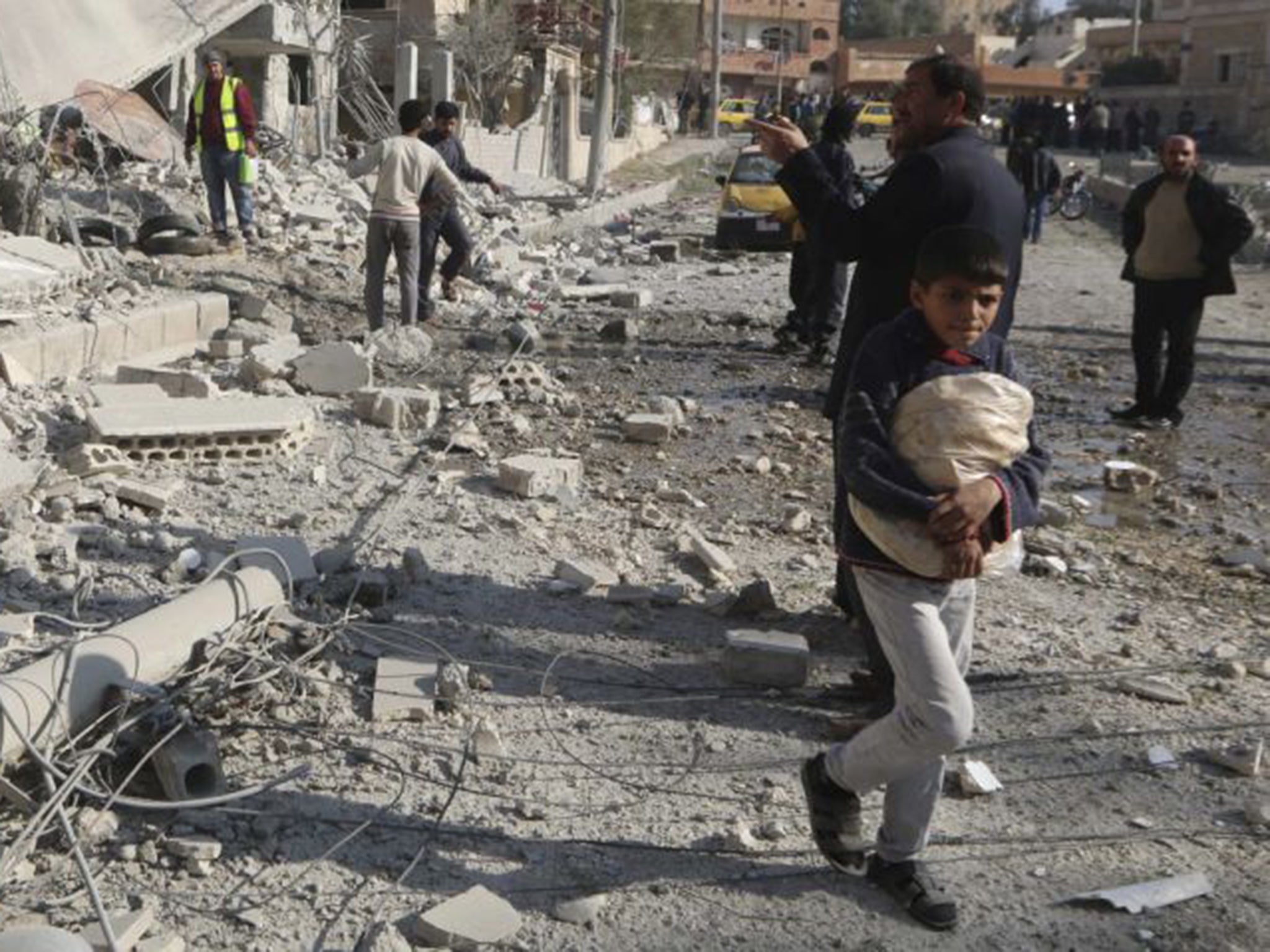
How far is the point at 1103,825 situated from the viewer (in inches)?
154

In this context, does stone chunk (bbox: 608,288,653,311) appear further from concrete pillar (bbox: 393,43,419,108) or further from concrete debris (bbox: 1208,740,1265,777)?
concrete pillar (bbox: 393,43,419,108)

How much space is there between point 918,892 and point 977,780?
74 cm

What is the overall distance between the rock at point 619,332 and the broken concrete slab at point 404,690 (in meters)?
7.46

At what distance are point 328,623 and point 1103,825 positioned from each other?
235 centimetres

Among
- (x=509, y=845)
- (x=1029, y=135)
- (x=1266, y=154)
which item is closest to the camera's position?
(x=509, y=845)

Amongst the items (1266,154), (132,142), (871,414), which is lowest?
(871,414)

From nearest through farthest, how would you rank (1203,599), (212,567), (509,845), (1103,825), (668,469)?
(509,845)
(1103,825)
(212,567)
(1203,599)
(668,469)

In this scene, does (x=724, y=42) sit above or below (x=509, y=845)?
above

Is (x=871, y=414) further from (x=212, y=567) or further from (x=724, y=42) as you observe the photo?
(x=724, y=42)

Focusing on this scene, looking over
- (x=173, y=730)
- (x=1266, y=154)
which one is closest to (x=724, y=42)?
(x=1266, y=154)

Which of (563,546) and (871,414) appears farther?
(563,546)

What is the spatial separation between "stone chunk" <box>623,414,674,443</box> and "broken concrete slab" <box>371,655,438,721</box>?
3.89 m

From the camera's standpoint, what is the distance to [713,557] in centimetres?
590

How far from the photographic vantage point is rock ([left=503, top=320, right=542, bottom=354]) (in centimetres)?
1100
